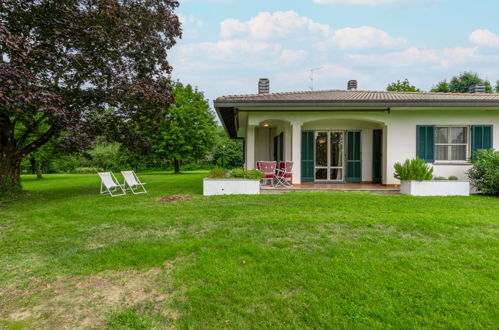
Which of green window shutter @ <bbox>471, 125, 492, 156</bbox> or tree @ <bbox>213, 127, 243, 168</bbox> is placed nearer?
green window shutter @ <bbox>471, 125, 492, 156</bbox>

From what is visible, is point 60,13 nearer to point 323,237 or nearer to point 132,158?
point 323,237

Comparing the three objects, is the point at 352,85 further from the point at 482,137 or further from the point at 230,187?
the point at 230,187

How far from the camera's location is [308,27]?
20891 millimetres

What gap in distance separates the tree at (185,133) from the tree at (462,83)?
32.3 metres

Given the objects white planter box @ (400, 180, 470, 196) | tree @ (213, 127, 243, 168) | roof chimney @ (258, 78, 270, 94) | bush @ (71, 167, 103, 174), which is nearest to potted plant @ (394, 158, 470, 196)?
white planter box @ (400, 180, 470, 196)

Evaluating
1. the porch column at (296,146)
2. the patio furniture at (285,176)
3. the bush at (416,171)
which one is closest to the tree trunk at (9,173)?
the patio furniture at (285,176)

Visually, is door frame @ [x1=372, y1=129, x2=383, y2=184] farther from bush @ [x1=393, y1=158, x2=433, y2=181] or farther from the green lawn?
the green lawn

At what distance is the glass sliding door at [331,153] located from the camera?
1099 centimetres

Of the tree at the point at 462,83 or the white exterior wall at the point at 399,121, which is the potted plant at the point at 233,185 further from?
the tree at the point at 462,83

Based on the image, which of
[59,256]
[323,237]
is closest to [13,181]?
[59,256]

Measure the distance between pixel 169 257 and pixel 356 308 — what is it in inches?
86.2

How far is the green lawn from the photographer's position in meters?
2.26

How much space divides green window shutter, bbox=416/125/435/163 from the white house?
0.10 feet

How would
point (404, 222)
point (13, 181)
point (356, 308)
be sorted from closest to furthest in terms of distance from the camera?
point (356, 308) → point (404, 222) → point (13, 181)
